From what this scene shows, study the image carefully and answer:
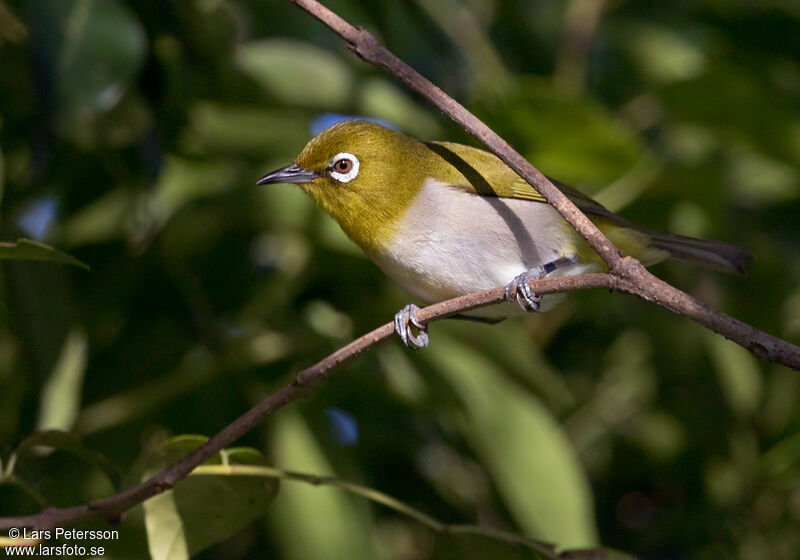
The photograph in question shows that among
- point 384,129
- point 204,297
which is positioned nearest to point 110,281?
point 204,297

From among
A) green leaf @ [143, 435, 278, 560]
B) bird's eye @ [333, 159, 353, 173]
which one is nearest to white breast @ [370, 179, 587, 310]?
bird's eye @ [333, 159, 353, 173]

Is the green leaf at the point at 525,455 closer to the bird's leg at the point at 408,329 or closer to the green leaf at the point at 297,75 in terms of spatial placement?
the bird's leg at the point at 408,329

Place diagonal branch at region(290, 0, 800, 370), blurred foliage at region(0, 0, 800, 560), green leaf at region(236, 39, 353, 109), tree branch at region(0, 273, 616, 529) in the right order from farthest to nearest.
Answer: green leaf at region(236, 39, 353, 109) < blurred foliage at region(0, 0, 800, 560) < tree branch at region(0, 273, 616, 529) < diagonal branch at region(290, 0, 800, 370)

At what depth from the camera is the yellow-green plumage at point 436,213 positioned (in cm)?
289

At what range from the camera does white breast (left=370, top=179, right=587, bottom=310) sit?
287cm

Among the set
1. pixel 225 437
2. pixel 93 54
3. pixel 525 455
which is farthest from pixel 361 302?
pixel 225 437

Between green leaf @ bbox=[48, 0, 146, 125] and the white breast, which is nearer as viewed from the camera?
green leaf @ bbox=[48, 0, 146, 125]

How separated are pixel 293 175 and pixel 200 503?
1173 mm

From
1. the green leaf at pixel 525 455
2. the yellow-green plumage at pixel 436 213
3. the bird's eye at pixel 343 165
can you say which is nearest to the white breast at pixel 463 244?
the yellow-green plumage at pixel 436 213

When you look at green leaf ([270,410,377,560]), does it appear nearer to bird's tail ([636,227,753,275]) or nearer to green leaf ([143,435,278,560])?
green leaf ([143,435,278,560])

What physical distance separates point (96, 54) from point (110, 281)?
887 millimetres

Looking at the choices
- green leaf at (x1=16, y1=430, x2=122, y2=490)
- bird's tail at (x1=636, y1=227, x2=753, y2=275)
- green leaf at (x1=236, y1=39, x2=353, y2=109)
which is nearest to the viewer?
green leaf at (x1=16, y1=430, x2=122, y2=490)

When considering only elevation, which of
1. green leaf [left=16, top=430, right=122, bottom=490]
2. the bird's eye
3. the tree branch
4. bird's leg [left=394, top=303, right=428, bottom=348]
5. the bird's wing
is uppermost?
the bird's eye

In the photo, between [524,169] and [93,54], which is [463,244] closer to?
[524,169]
